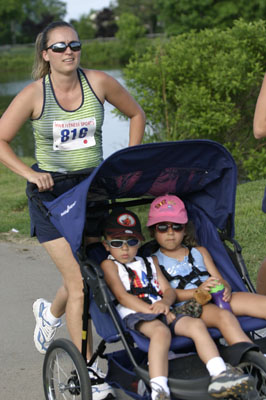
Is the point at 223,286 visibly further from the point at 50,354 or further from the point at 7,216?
the point at 7,216

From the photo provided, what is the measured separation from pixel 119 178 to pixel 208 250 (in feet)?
2.50

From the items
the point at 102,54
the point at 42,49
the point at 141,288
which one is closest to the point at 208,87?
the point at 42,49

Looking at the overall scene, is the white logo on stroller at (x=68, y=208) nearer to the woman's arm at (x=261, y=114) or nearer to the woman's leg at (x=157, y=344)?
the woman's leg at (x=157, y=344)

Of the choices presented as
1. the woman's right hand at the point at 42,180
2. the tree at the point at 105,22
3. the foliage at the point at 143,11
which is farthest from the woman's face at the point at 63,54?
the tree at the point at 105,22

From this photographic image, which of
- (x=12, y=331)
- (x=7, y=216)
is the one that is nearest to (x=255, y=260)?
(x=12, y=331)

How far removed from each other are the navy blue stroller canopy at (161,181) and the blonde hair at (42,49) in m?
0.76

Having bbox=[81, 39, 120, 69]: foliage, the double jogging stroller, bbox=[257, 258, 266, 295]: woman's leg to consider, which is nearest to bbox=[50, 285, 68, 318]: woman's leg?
the double jogging stroller

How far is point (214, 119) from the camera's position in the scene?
1024 cm

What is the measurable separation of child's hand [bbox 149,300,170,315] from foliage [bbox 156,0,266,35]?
34917 mm

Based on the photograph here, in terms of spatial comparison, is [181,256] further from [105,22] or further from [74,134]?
[105,22]

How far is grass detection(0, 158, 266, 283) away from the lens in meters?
6.17

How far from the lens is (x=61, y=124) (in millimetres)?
3816

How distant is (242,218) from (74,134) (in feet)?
11.9

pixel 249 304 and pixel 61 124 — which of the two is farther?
pixel 61 124
